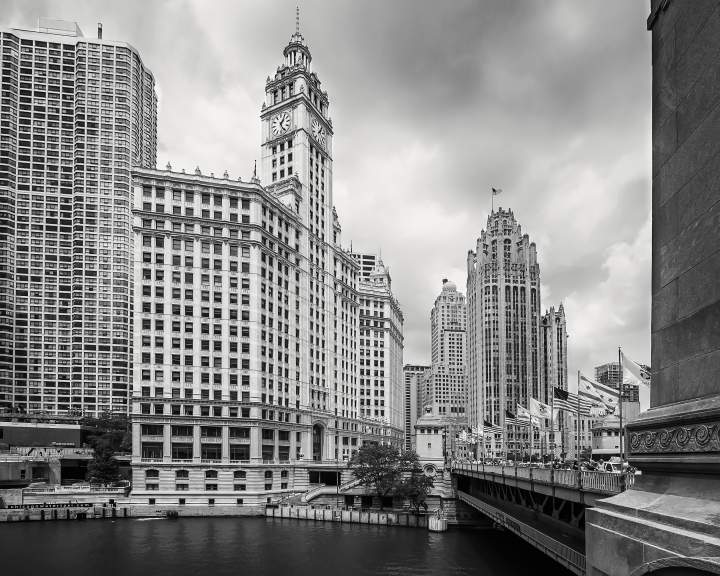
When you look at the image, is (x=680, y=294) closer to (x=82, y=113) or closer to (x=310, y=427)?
(x=310, y=427)

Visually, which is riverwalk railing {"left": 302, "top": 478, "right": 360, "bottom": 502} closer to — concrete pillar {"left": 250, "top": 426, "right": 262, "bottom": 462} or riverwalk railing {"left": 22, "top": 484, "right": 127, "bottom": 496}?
concrete pillar {"left": 250, "top": 426, "right": 262, "bottom": 462}

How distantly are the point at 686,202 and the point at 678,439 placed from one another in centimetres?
518

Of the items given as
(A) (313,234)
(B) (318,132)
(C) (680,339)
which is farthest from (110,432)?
(C) (680,339)

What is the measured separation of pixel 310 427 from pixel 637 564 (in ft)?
375

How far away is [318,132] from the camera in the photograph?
142 m

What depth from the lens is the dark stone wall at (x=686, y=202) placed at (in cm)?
1342

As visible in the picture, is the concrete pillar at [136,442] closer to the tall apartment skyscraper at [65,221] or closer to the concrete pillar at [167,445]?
the concrete pillar at [167,445]

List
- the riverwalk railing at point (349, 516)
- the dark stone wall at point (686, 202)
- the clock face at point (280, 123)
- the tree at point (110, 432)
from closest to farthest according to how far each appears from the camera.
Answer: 1. the dark stone wall at point (686, 202)
2. the riverwalk railing at point (349, 516)
3. the tree at point (110, 432)
4. the clock face at point (280, 123)

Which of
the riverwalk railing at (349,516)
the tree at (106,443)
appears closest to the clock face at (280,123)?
the tree at (106,443)

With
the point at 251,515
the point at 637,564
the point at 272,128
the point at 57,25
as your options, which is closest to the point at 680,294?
the point at 637,564

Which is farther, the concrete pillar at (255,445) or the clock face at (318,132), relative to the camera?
the clock face at (318,132)

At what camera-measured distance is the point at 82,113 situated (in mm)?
180625

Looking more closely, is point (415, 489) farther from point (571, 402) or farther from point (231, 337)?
point (571, 402)

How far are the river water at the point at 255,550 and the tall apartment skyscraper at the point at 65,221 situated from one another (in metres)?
91.4
